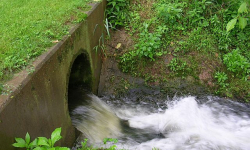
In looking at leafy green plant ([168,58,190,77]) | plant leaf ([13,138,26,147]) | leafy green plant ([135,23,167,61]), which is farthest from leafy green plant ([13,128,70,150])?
leafy green plant ([168,58,190,77])

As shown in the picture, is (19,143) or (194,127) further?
(194,127)

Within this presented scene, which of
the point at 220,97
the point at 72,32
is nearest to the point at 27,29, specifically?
the point at 72,32

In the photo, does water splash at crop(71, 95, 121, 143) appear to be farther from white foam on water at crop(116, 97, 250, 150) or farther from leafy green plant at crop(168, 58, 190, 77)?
leafy green plant at crop(168, 58, 190, 77)

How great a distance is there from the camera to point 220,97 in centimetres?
525

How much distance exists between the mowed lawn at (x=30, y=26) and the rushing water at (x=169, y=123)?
164 centimetres

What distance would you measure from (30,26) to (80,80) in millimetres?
1889

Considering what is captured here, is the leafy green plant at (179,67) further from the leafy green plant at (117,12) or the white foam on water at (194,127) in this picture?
the leafy green plant at (117,12)

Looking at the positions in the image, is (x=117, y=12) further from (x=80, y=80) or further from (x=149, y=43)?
(x=80, y=80)

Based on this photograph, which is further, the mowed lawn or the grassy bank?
the grassy bank

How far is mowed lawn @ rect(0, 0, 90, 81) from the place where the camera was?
2966mm

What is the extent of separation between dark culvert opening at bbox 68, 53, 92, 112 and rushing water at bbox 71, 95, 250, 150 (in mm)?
250

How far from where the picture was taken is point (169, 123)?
473cm

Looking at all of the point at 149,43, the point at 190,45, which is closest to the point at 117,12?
the point at 149,43

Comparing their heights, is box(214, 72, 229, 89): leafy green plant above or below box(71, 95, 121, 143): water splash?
above
